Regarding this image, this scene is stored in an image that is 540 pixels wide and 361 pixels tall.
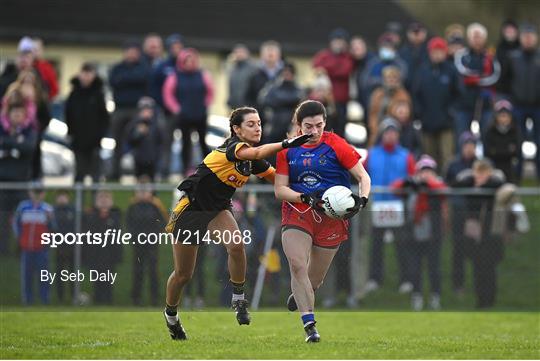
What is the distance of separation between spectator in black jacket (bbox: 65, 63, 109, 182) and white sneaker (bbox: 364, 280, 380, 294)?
5.11 meters

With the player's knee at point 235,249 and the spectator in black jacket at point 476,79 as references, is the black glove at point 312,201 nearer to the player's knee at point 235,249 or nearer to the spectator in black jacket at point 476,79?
the player's knee at point 235,249

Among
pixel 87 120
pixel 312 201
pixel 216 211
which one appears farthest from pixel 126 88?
pixel 312 201

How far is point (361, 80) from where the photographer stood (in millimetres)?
23859

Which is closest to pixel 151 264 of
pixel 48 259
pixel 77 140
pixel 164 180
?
pixel 48 259

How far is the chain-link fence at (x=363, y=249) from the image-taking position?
1681 centimetres

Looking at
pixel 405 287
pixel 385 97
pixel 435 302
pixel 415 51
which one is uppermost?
pixel 415 51

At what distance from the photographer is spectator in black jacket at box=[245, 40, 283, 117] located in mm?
23000

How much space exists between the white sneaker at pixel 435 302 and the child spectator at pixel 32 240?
17.1ft

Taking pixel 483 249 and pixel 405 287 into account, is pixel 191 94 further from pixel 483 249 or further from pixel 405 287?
pixel 483 249

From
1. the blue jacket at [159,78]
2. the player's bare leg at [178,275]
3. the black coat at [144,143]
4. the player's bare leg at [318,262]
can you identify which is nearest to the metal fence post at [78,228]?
the player's bare leg at [178,275]

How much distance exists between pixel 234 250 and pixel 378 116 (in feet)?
32.2

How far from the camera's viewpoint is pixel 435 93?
74.8 feet

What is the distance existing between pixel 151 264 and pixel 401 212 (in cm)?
449

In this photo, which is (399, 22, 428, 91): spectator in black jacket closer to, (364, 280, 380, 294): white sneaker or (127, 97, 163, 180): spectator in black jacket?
(127, 97, 163, 180): spectator in black jacket
